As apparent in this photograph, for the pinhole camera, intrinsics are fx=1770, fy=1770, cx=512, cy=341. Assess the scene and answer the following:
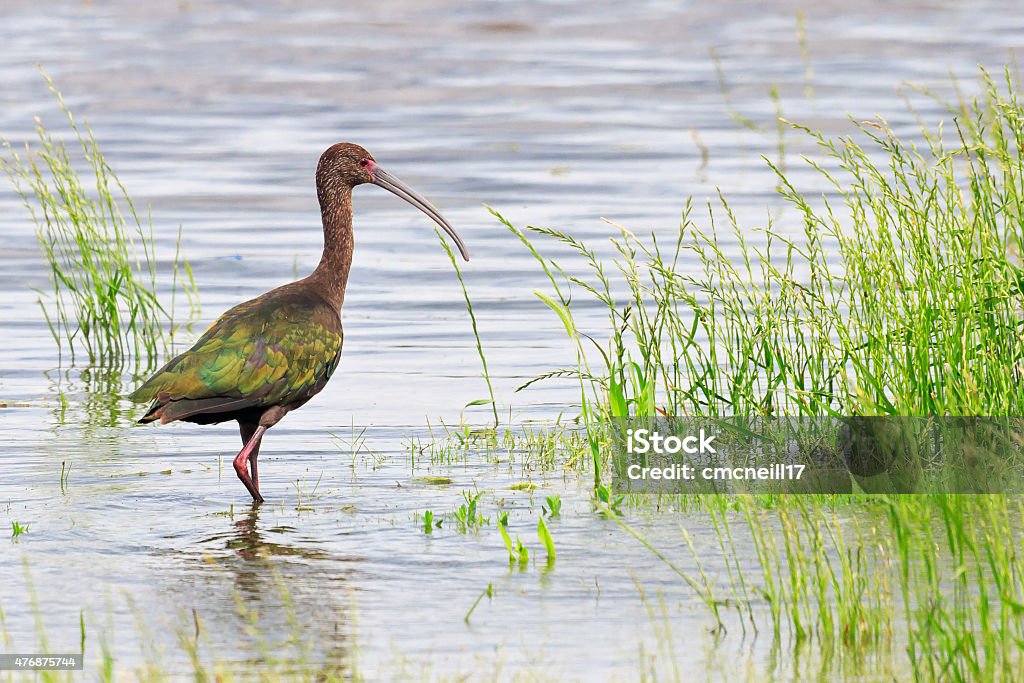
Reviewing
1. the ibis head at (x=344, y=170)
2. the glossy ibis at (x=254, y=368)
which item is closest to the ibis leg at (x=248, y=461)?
the glossy ibis at (x=254, y=368)

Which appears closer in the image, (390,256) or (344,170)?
(344,170)

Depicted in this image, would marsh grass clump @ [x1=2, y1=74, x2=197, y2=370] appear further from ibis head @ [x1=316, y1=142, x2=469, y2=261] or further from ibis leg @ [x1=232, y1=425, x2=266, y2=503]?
ibis leg @ [x1=232, y1=425, x2=266, y2=503]

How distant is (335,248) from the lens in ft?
28.3

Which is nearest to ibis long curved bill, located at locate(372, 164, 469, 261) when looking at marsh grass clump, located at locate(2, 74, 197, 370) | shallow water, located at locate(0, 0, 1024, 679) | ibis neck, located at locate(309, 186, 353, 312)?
ibis neck, located at locate(309, 186, 353, 312)

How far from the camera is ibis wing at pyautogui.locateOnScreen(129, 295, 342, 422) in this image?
7648 mm

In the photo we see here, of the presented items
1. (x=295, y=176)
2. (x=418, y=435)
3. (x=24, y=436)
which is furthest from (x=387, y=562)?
(x=295, y=176)

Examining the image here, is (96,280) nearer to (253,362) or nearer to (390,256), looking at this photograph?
(253,362)

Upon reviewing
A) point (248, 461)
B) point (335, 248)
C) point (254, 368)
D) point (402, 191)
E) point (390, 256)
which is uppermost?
point (390, 256)

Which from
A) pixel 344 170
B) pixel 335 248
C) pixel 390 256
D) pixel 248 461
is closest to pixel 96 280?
pixel 344 170

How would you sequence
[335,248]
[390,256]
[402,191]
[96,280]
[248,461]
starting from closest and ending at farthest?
[248,461], [335,248], [402,191], [96,280], [390,256]

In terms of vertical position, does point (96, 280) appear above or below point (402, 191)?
below

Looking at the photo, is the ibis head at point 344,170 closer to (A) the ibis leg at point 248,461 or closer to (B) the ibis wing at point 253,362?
(B) the ibis wing at point 253,362

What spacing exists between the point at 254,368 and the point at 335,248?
1064mm

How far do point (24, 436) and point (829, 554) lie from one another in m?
4.62
